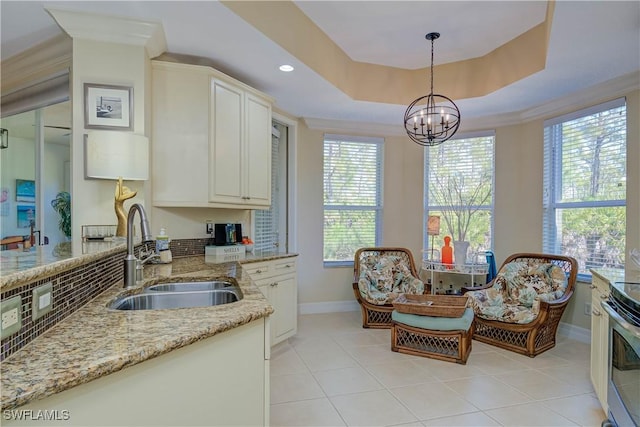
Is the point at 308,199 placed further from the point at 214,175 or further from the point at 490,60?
the point at 490,60

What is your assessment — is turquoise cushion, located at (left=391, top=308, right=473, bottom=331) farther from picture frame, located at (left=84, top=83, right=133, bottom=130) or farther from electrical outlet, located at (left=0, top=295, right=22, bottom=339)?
electrical outlet, located at (left=0, top=295, right=22, bottom=339)

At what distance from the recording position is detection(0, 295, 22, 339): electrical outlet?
3.04 ft

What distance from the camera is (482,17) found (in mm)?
3111

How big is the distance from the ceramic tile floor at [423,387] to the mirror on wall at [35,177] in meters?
2.54

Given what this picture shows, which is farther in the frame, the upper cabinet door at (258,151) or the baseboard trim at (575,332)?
the baseboard trim at (575,332)

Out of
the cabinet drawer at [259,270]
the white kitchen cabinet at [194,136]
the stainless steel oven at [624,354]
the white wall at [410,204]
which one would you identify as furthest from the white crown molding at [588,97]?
the cabinet drawer at [259,270]

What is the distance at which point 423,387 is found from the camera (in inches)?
109

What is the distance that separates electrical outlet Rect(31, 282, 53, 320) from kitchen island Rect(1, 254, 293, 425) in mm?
70

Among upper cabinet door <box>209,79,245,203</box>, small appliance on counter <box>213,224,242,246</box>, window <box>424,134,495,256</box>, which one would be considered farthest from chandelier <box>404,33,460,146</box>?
small appliance on counter <box>213,224,242,246</box>

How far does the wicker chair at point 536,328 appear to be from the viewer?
3.35 meters

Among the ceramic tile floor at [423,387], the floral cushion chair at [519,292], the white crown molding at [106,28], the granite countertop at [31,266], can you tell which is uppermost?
the white crown molding at [106,28]

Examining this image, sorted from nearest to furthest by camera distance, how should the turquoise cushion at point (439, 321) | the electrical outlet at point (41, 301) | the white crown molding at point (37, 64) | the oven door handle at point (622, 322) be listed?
the electrical outlet at point (41, 301), the oven door handle at point (622, 322), the white crown molding at point (37, 64), the turquoise cushion at point (439, 321)

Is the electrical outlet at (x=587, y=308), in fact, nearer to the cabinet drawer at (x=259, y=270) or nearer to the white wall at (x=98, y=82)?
the cabinet drawer at (x=259, y=270)

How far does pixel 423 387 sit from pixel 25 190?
420 centimetres
